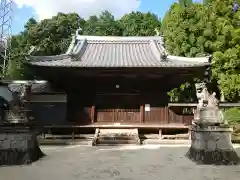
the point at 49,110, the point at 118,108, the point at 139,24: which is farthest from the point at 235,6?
the point at 139,24

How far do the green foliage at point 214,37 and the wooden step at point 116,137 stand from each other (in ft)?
37.0

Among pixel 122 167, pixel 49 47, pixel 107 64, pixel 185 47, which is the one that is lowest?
pixel 122 167

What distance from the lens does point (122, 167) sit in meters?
9.80

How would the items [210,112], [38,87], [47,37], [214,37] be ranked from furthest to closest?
1. [47,37]
2. [214,37]
3. [38,87]
4. [210,112]

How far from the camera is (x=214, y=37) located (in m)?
27.9

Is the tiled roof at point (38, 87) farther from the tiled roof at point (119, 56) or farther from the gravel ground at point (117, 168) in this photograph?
the gravel ground at point (117, 168)

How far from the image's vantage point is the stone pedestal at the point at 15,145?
1055 cm

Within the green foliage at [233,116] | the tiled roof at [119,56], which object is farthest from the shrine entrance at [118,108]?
the green foliage at [233,116]

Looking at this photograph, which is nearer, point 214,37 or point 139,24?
point 214,37

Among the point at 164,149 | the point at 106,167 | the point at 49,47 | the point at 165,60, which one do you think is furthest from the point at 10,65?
the point at 106,167

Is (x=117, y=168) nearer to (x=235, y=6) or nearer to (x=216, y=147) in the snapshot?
(x=216, y=147)

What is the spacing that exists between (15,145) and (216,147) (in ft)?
22.7

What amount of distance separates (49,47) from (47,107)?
28994mm

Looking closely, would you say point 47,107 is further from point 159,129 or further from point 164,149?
point 164,149
